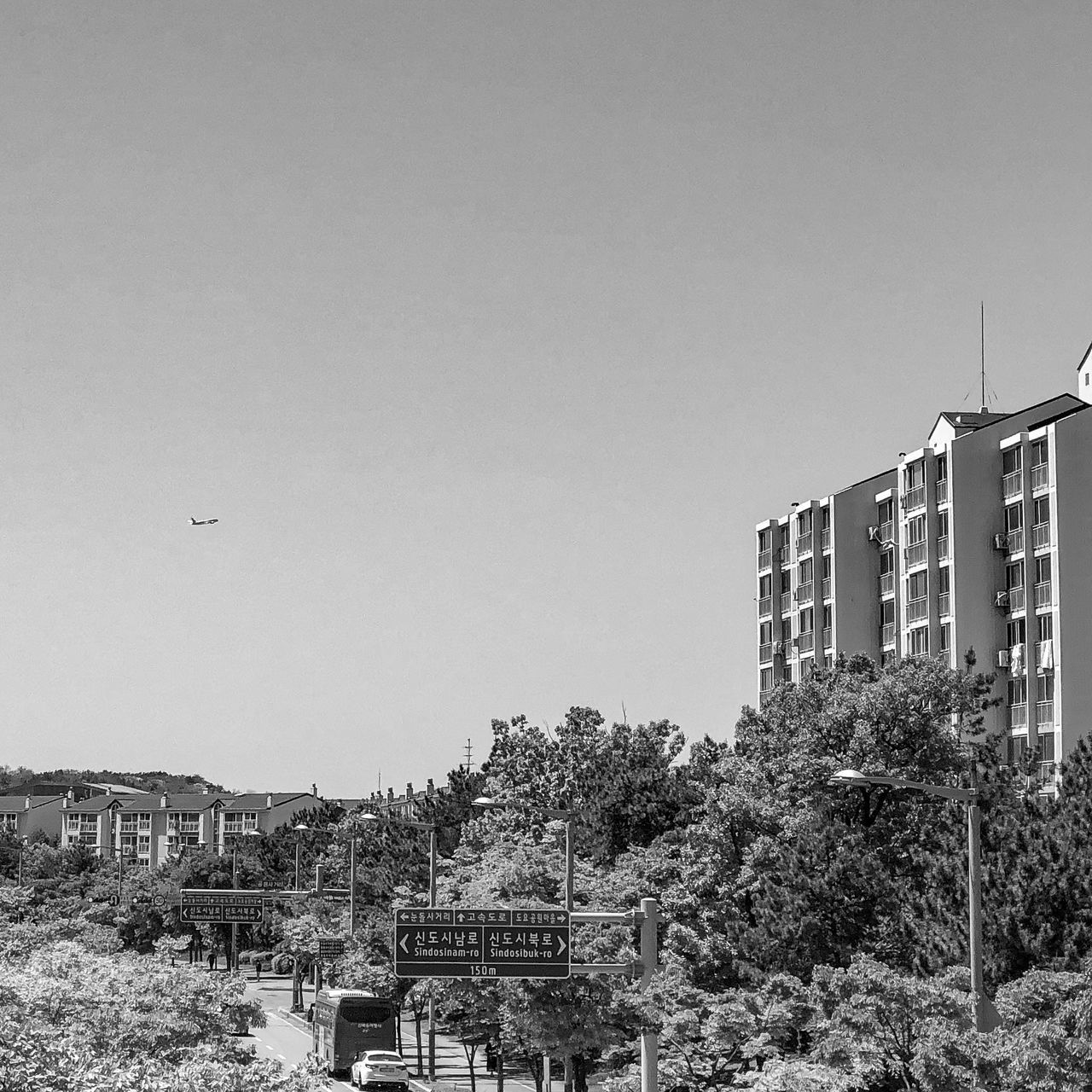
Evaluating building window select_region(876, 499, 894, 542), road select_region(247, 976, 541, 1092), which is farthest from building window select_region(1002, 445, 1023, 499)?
road select_region(247, 976, 541, 1092)

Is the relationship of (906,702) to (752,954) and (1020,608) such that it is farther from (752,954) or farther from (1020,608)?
(1020,608)

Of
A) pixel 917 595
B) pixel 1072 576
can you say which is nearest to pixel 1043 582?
pixel 1072 576

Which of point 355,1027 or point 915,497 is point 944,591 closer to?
point 915,497

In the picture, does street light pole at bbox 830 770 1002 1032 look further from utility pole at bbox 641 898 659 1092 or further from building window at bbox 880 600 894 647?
building window at bbox 880 600 894 647

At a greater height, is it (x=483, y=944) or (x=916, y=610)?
(x=916, y=610)

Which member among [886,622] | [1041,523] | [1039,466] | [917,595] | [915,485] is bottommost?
[886,622]

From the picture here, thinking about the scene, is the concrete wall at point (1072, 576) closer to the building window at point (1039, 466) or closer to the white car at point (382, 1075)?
the building window at point (1039, 466)

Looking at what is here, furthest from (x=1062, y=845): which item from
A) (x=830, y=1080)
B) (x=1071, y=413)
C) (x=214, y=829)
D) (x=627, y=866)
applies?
(x=214, y=829)
